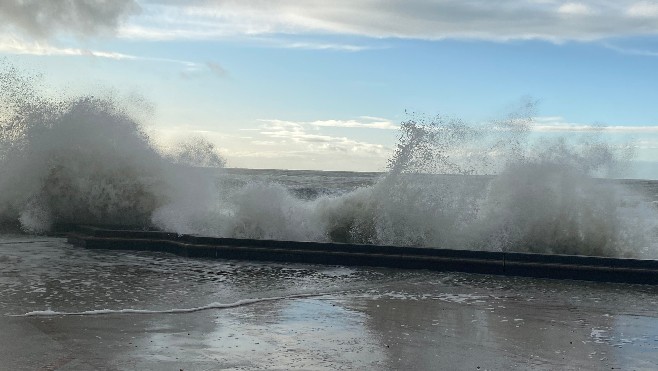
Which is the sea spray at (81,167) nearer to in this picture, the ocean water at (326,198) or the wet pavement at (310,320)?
the ocean water at (326,198)

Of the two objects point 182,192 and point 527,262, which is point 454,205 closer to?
point 527,262

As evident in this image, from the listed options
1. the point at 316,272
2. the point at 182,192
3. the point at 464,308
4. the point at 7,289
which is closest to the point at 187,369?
the point at 464,308

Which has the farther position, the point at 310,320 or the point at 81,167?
the point at 81,167

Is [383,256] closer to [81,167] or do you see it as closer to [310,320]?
[310,320]

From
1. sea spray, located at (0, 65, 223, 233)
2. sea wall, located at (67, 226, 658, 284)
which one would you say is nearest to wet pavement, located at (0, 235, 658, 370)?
sea wall, located at (67, 226, 658, 284)

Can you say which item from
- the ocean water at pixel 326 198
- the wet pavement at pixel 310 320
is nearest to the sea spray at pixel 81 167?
the ocean water at pixel 326 198

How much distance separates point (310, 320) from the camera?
5.73 m

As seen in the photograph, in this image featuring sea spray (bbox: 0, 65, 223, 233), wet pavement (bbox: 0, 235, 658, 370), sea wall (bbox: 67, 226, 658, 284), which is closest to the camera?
wet pavement (bbox: 0, 235, 658, 370)

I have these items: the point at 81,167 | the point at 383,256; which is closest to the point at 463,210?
the point at 383,256

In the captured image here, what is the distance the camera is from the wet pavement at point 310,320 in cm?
442

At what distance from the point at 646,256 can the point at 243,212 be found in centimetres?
746

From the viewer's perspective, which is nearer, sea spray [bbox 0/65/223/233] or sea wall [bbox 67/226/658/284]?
sea wall [bbox 67/226/658/284]

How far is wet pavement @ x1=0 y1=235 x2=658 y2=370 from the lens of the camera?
14.5 ft

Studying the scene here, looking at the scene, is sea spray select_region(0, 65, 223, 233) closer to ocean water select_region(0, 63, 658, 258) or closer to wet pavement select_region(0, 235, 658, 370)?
ocean water select_region(0, 63, 658, 258)
